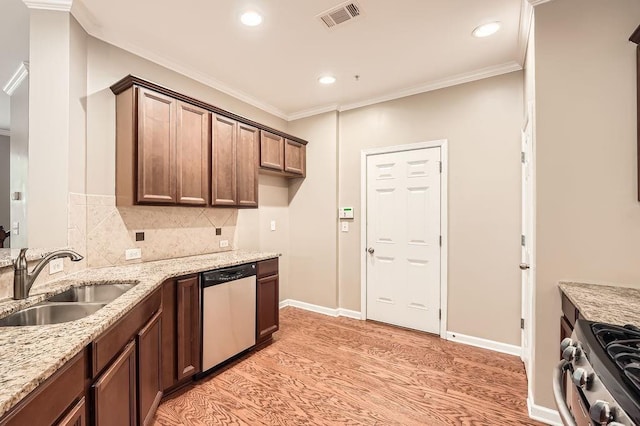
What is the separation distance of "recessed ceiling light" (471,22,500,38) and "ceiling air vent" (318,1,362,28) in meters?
1.00

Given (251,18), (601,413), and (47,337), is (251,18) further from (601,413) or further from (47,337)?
(601,413)

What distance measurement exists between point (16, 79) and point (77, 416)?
4062 mm

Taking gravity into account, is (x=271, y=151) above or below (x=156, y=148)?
above

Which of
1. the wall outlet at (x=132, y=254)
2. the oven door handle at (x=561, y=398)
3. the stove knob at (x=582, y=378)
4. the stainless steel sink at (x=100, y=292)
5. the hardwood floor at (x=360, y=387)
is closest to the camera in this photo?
the stove knob at (x=582, y=378)

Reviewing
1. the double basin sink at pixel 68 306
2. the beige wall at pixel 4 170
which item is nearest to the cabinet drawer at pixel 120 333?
the double basin sink at pixel 68 306

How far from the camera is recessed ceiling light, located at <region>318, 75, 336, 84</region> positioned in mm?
3136

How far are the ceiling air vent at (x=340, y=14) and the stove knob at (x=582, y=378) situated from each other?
92.5 inches

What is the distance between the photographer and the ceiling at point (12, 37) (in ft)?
7.06

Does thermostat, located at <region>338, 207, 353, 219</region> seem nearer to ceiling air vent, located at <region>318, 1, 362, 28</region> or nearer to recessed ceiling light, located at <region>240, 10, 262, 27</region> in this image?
ceiling air vent, located at <region>318, 1, 362, 28</region>

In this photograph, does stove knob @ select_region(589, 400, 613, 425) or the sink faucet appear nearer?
stove knob @ select_region(589, 400, 613, 425)

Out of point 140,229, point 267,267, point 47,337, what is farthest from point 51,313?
point 267,267

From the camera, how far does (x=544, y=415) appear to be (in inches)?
73.8

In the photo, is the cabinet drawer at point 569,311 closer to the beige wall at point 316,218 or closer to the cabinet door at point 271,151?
the beige wall at point 316,218

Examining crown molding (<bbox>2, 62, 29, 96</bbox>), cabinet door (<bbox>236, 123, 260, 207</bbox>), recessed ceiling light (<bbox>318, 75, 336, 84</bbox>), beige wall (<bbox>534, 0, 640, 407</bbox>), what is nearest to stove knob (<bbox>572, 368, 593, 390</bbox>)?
beige wall (<bbox>534, 0, 640, 407</bbox>)
